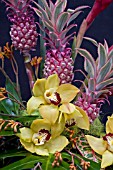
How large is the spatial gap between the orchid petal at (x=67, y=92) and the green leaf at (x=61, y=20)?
100mm

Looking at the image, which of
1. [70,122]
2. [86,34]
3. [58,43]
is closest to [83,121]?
[70,122]

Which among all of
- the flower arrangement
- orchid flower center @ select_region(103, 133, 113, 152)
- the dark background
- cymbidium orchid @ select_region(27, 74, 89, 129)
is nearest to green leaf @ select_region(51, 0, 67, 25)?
the flower arrangement

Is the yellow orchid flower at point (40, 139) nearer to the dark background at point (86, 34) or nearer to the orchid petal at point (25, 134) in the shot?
the orchid petal at point (25, 134)

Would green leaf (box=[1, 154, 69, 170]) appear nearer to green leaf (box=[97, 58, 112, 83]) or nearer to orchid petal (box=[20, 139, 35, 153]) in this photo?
orchid petal (box=[20, 139, 35, 153])

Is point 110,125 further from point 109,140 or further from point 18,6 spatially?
point 18,6

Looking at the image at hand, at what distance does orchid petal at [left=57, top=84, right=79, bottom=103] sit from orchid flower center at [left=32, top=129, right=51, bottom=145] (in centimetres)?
6

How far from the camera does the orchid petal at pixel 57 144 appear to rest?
59 cm

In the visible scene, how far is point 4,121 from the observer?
1.94 feet

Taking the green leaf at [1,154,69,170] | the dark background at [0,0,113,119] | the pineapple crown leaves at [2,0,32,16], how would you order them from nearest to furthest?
the green leaf at [1,154,69,170] < the pineapple crown leaves at [2,0,32,16] < the dark background at [0,0,113,119]

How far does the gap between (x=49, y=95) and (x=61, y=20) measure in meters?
0.13

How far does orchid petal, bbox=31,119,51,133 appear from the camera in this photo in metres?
0.59

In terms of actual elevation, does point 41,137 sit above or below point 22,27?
below

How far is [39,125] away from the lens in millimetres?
598

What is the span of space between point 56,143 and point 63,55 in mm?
144
